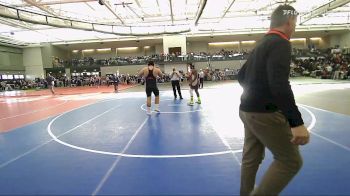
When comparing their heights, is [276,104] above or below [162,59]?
below

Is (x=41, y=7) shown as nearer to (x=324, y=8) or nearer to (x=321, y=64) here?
(x=324, y=8)

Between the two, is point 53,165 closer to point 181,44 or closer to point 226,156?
point 226,156

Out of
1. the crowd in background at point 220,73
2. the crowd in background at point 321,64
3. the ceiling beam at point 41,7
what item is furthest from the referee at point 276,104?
the crowd in background at point 220,73

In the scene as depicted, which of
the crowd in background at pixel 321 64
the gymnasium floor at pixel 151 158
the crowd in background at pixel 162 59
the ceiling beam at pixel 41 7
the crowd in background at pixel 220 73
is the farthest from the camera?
the crowd in background at pixel 162 59

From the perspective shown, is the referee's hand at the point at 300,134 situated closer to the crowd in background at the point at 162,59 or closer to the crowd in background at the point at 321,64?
the crowd in background at the point at 321,64

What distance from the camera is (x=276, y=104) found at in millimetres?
2650

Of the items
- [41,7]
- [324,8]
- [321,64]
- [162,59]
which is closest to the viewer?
[41,7]

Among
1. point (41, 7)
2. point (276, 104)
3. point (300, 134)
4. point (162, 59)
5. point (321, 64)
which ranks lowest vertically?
point (321, 64)

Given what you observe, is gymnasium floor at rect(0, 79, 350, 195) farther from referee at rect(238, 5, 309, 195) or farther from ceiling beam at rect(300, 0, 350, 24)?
ceiling beam at rect(300, 0, 350, 24)

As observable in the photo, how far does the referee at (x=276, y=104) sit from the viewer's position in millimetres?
2533

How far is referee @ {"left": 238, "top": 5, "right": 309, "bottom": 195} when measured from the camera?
2533 millimetres

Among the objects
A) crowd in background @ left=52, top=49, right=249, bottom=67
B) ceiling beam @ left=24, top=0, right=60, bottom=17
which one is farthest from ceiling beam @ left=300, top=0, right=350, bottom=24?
ceiling beam @ left=24, top=0, right=60, bottom=17

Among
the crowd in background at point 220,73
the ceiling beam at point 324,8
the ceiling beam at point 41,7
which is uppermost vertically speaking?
the ceiling beam at point 41,7

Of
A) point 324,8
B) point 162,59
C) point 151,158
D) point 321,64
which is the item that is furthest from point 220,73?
point 151,158
